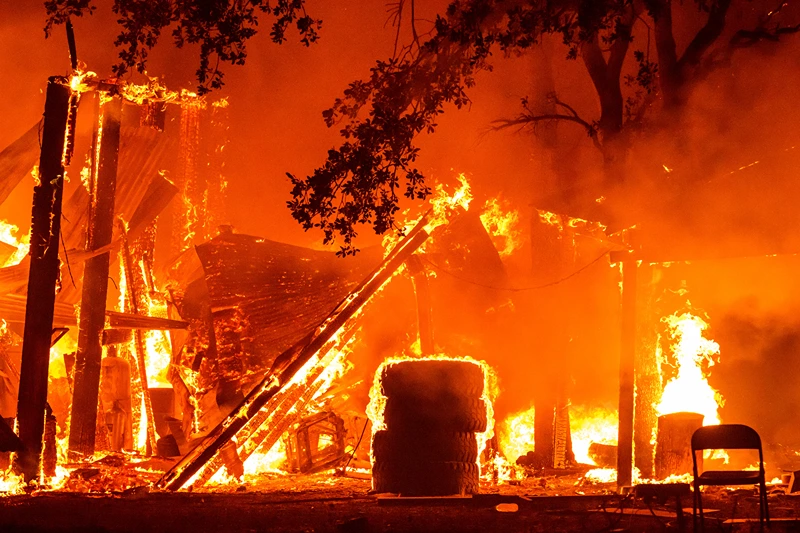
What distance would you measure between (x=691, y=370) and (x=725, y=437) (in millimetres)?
7860

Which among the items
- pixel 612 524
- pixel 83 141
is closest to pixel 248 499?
pixel 612 524

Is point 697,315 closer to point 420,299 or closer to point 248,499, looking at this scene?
point 420,299

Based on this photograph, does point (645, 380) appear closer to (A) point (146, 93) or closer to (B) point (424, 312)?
(B) point (424, 312)

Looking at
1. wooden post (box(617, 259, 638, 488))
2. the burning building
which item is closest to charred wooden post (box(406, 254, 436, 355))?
the burning building

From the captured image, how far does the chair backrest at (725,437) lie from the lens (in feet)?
25.1

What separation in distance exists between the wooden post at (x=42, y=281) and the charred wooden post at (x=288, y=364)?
195cm

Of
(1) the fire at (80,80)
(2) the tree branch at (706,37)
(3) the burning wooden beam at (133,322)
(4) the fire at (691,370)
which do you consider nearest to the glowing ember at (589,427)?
(4) the fire at (691,370)

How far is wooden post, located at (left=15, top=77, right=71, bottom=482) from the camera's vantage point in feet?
38.1

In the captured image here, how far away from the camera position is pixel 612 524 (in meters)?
7.61

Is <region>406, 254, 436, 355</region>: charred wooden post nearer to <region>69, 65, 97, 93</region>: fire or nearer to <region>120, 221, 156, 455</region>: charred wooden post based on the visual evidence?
<region>120, 221, 156, 455</region>: charred wooden post

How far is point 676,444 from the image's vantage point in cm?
1273

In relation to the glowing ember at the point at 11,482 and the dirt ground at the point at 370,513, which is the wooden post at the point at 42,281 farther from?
the dirt ground at the point at 370,513

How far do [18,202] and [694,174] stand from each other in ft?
89.5

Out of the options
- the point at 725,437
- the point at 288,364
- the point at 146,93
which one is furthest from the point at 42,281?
the point at 725,437
